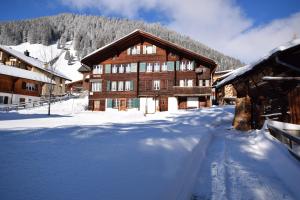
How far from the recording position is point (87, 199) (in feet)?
9.43

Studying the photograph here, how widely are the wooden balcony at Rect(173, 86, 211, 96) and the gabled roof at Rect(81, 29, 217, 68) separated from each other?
354 centimetres

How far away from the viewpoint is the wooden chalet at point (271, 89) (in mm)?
9969

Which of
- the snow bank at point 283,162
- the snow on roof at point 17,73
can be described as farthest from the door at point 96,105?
the snow bank at point 283,162

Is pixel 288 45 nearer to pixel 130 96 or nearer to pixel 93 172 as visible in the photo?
pixel 93 172

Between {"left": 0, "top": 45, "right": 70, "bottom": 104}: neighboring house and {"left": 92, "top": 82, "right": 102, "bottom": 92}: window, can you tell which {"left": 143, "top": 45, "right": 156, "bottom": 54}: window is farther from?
{"left": 0, "top": 45, "right": 70, "bottom": 104}: neighboring house

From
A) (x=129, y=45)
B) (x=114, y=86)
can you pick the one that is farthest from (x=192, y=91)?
(x=129, y=45)

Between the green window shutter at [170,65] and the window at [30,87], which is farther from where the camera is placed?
the window at [30,87]

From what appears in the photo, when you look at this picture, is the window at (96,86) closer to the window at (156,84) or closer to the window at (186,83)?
the window at (156,84)

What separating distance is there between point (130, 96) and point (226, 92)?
19810 millimetres

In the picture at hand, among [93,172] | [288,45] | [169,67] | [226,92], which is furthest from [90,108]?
[93,172]

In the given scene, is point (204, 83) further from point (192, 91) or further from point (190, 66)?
point (190, 66)

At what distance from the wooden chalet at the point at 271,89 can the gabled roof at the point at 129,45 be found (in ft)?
60.8

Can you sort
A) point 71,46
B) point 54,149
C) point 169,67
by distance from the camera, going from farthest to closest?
point 71,46
point 169,67
point 54,149

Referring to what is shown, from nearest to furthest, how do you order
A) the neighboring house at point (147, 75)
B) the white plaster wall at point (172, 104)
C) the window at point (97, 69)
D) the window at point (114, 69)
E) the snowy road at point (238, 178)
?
the snowy road at point (238, 178) → the neighboring house at point (147, 75) → the white plaster wall at point (172, 104) → the window at point (114, 69) → the window at point (97, 69)
